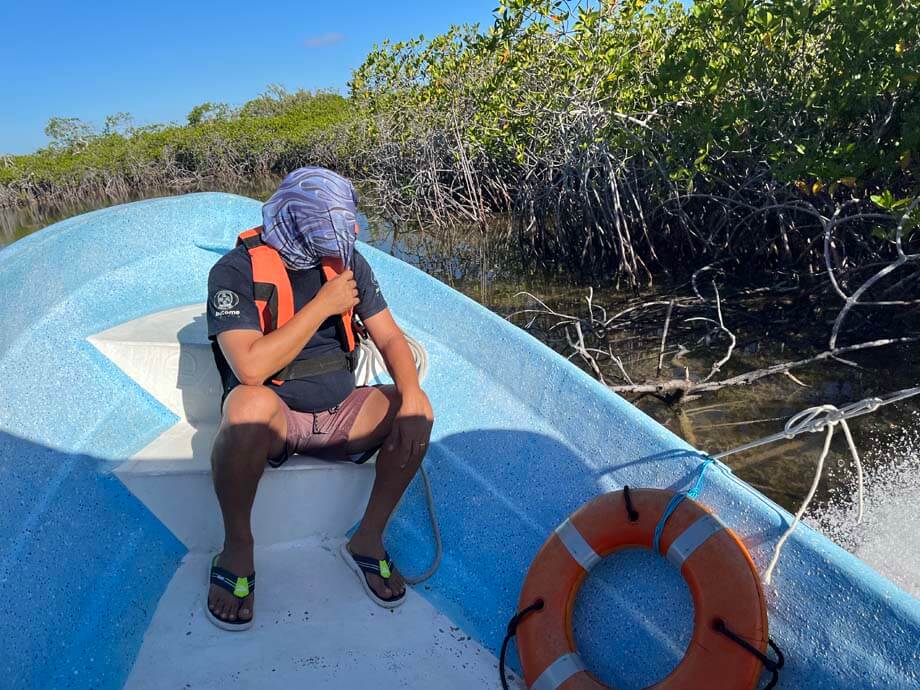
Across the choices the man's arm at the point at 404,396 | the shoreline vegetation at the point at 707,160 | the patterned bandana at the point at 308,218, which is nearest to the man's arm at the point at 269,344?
the patterned bandana at the point at 308,218

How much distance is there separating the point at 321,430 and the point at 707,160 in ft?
14.2

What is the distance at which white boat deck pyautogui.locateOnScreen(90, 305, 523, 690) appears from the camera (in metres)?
1.55

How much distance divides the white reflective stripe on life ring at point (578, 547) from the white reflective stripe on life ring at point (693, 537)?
18cm

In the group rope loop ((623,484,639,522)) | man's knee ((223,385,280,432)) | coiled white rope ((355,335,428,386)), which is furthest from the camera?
coiled white rope ((355,335,428,386))

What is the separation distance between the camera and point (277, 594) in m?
1.77

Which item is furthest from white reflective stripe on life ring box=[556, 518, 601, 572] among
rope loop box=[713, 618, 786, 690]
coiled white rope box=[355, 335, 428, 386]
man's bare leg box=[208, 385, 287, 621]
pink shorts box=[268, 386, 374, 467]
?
coiled white rope box=[355, 335, 428, 386]

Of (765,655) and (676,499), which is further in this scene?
(676,499)

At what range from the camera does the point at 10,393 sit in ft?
6.27

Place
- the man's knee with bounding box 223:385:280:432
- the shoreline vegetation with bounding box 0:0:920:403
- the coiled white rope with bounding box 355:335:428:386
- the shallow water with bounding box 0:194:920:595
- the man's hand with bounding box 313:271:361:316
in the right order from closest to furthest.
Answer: the man's knee with bounding box 223:385:280:432 < the man's hand with bounding box 313:271:361:316 < the coiled white rope with bounding box 355:335:428:386 < the shallow water with bounding box 0:194:920:595 < the shoreline vegetation with bounding box 0:0:920:403

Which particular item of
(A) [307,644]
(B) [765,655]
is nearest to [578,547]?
(B) [765,655]

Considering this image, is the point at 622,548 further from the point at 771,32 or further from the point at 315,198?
the point at 771,32

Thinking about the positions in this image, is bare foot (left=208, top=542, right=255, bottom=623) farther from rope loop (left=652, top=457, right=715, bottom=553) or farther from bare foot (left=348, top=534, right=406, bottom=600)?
rope loop (left=652, top=457, right=715, bottom=553)

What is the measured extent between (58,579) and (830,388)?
12.3 feet

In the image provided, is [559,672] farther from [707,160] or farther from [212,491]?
[707,160]
